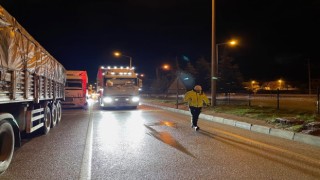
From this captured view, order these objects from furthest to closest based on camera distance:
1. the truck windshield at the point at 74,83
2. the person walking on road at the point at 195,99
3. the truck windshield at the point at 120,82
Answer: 1. the truck windshield at the point at 74,83
2. the truck windshield at the point at 120,82
3. the person walking on road at the point at 195,99

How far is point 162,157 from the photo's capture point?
7.61 meters

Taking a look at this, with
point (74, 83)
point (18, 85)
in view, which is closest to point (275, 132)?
point (18, 85)

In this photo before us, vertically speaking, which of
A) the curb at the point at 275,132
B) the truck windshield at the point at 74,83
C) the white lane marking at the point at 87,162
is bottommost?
the white lane marking at the point at 87,162

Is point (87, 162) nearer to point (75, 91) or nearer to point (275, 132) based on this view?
point (275, 132)

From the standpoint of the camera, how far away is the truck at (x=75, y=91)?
25.0 m

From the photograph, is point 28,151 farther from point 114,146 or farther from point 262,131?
point 262,131

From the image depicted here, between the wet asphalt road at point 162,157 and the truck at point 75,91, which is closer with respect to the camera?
the wet asphalt road at point 162,157

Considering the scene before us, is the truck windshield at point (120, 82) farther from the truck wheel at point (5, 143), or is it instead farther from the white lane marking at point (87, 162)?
the truck wheel at point (5, 143)

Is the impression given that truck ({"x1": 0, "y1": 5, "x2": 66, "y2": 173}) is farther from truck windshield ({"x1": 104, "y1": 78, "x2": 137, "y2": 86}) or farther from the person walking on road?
truck windshield ({"x1": 104, "y1": 78, "x2": 137, "y2": 86})

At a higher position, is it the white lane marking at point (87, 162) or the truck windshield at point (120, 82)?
the truck windshield at point (120, 82)

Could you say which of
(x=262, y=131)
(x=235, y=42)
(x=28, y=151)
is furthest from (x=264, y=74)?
(x=28, y=151)

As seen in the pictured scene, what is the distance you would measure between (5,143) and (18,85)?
1697mm

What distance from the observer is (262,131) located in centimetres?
1221

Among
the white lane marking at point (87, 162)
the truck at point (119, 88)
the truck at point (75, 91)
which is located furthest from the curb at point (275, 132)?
the truck at point (75, 91)
